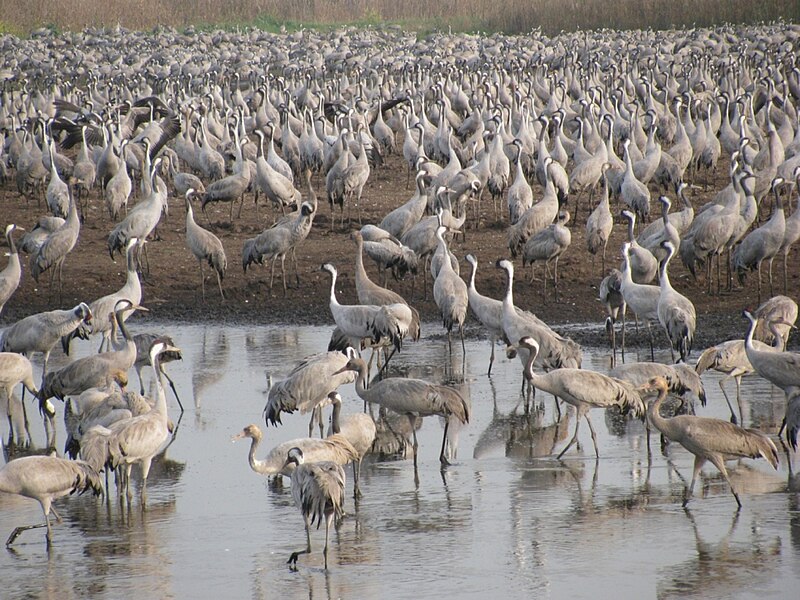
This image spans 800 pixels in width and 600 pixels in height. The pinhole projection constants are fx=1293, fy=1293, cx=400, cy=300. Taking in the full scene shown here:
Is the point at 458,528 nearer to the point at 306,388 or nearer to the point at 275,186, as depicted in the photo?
the point at 306,388

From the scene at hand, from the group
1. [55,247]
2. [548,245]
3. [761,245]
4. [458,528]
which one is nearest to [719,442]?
[458,528]

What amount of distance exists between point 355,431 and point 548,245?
571 centimetres

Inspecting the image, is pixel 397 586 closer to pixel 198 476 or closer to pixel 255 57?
pixel 198 476

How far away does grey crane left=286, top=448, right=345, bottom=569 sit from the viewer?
21.3ft

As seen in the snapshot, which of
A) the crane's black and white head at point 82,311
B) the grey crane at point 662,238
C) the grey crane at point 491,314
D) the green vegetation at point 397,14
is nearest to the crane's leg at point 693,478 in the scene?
the grey crane at point 491,314

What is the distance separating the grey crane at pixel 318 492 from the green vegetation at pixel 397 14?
42.7 meters

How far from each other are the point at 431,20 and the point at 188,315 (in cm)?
4165

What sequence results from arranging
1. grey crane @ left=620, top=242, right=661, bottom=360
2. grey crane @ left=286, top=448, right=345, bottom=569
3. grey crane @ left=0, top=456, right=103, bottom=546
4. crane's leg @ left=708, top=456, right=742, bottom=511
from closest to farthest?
grey crane @ left=286, top=448, right=345, bottom=569, grey crane @ left=0, top=456, right=103, bottom=546, crane's leg @ left=708, top=456, right=742, bottom=511, grey crane @ left=620, top=242, right=661, bottom=360

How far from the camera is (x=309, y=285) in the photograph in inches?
561

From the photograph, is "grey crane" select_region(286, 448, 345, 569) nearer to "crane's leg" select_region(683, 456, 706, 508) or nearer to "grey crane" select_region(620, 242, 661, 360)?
"crane's leg" select_region(683, 456, 706, 508)

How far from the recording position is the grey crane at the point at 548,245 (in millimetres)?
13188

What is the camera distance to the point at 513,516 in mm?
7277

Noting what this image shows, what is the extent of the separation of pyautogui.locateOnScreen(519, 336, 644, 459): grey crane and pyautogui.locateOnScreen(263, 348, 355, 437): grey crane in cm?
140

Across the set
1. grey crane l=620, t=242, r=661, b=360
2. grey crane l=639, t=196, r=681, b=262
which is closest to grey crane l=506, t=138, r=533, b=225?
grey crane l=639, t=196, r=681, b=262
